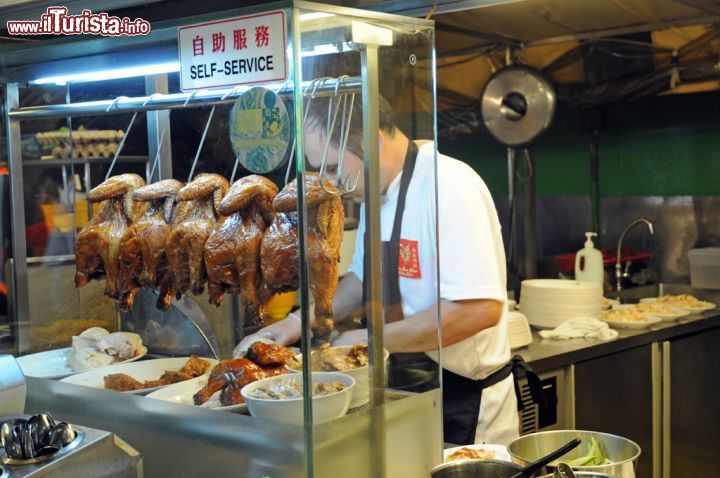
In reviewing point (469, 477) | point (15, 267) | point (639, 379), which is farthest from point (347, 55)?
point (639, 379)

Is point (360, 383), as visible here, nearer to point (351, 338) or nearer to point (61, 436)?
point (351, 338)

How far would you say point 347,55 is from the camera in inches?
62.0

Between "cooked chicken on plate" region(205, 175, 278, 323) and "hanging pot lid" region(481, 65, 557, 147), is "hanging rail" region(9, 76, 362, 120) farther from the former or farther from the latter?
"hanging pot lid" region(481, 65, 557, 147)

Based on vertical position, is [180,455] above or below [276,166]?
below

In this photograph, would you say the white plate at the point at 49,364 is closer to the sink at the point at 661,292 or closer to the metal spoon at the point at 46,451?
the metal spoon at the point at 46,451

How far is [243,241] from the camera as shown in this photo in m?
1.92

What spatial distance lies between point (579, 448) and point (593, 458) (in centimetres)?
5

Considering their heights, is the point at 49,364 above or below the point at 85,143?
below

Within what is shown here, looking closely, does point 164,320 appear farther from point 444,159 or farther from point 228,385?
point 444,159

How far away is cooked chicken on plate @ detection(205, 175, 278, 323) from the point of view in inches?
74.0

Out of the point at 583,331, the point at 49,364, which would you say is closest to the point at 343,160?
the point at 49,364

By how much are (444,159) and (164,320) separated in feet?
3.00

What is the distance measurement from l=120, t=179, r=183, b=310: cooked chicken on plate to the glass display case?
8 centimetres

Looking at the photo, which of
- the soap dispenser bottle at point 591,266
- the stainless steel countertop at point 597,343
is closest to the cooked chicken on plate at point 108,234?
the stainless steel countertop at point 597,343
